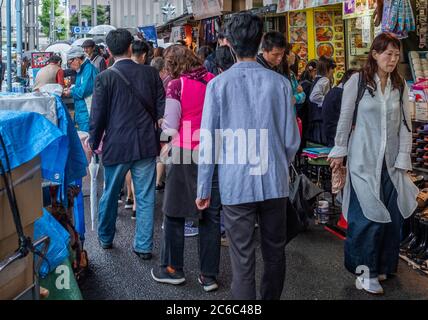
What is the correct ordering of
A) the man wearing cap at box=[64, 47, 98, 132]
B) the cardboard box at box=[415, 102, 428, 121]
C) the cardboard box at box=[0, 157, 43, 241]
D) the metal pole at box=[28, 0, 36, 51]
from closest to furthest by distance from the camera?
1. the cardboard box at box=[0, 157, 43, 241]
2. the cardboard box at box=[415, 102, 428, 121]
3. the man wearing cap at box=[64, 47, 98, 132]
4. the metal pole at box=[28, 0, 36, 51]

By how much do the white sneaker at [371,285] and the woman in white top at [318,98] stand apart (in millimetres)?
3085

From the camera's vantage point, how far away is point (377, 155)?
4266mm

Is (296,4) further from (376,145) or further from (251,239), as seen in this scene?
(251,239)

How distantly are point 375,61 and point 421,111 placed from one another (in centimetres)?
216

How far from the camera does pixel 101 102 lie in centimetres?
494

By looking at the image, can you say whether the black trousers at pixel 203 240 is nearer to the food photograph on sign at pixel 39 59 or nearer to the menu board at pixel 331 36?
the menu board at pixel 331 36

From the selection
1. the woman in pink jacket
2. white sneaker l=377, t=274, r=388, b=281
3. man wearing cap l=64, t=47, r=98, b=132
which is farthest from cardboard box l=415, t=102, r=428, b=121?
man wearing cap l=64, t=47, r=98, b=132

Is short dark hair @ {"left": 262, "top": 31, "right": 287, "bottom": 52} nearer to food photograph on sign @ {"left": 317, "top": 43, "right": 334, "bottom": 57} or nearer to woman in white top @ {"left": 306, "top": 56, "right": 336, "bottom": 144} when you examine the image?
woman in white top @ {"left": 306, "top": 56, "right": 336, "bottom": 144}

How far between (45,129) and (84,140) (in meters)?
3.02

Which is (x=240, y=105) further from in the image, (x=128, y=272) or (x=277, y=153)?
(x=128, y=272)

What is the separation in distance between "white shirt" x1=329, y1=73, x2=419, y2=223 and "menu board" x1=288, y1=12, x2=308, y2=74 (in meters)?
5.99

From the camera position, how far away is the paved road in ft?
14.4

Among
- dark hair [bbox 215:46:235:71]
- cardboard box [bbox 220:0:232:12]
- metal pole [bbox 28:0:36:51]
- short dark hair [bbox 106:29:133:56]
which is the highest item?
metal pole [bbox 28:0:36:51]

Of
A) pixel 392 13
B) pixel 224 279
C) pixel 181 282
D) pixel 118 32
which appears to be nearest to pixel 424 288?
pixel 224 279
